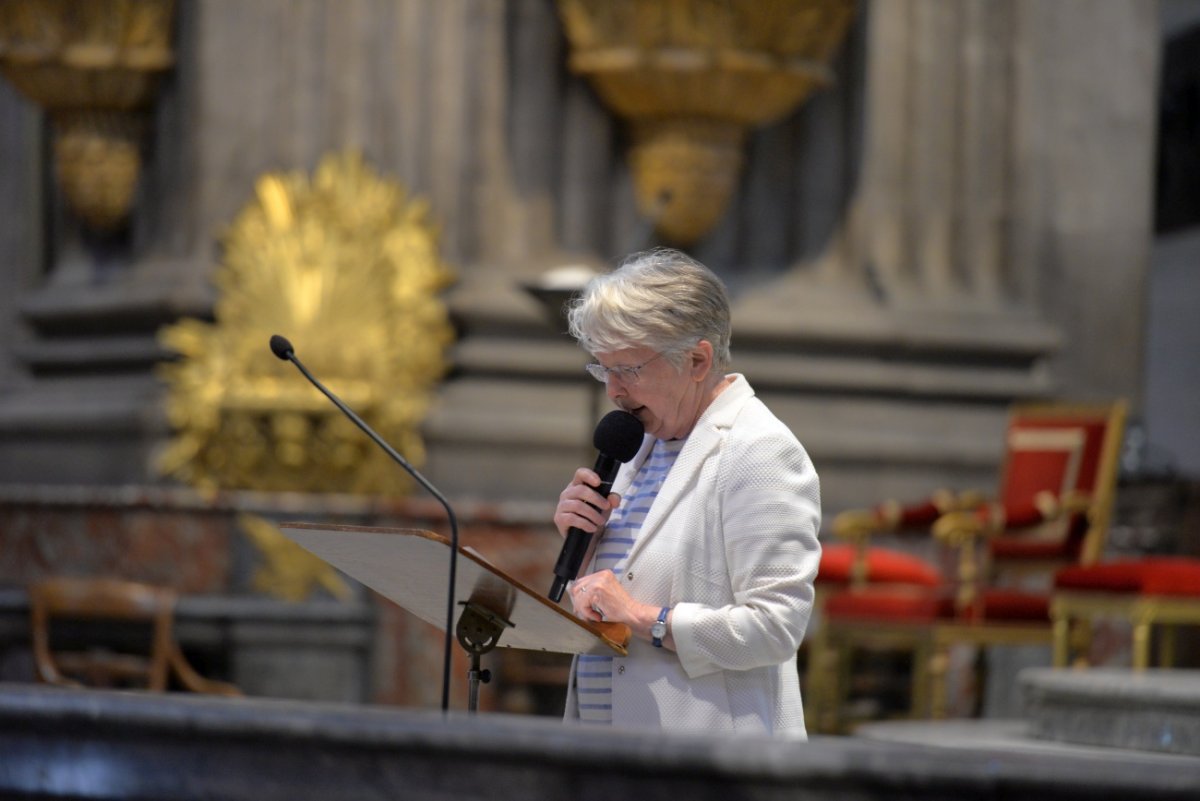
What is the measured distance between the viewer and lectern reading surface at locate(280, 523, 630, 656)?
2.49 metres

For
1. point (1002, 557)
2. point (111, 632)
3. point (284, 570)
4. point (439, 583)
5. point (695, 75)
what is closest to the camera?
point (439, 583)

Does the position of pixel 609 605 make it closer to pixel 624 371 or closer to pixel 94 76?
pixel 624 371

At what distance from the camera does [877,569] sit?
6.51 meters

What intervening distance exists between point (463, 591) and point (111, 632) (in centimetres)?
411

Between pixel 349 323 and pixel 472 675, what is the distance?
4625 millimetres

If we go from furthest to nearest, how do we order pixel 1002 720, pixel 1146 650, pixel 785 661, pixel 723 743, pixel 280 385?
1. pixel 280 385
2. pixel 1002 720
3. pixel 1146 650
4. pixel 785 661
5. pixel 723 743

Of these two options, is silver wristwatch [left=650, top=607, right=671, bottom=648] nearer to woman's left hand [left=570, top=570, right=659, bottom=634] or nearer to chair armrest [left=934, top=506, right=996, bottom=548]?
woman's left hand [left=570, top=570, right=659, bottom=634]

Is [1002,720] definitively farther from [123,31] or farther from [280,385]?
[123,31]

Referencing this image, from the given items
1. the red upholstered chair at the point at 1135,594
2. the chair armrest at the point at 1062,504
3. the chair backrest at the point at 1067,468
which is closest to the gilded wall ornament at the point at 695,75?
the chair backrest at the point at 1067,468

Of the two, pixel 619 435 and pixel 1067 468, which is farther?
pixel 1067 468

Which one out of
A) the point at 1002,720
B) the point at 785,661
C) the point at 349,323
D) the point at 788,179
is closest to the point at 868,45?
the point at 788,179

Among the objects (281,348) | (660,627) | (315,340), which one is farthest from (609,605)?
(315,340)

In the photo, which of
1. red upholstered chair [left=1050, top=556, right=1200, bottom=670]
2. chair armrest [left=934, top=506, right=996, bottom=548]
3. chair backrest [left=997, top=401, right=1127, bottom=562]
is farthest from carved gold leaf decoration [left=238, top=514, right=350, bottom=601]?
red upholstered chair [left=1050, top=556, right=1200, bottom=670]

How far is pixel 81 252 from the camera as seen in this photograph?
7926 millimetres
